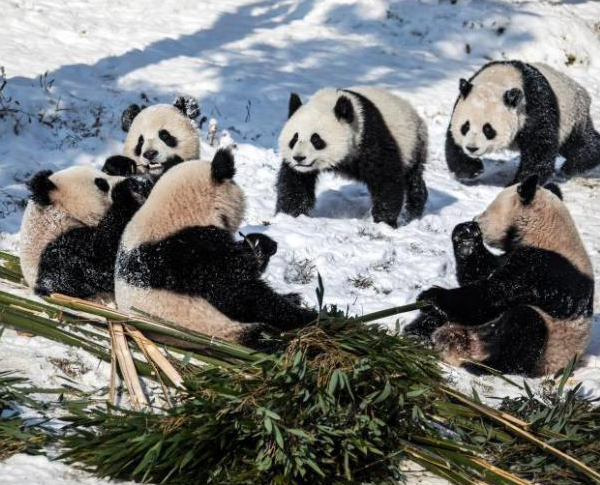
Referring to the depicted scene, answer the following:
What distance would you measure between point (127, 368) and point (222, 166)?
4.12 feet

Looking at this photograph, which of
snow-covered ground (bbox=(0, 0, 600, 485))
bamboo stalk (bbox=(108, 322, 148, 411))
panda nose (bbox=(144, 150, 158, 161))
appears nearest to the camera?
bamboo stalk (bbox=(108, 322, 148, 411))

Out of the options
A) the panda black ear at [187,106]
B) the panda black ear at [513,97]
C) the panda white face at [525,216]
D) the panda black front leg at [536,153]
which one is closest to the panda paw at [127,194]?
the panda black ear at [187,106]

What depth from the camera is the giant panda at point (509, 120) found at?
9.40 m

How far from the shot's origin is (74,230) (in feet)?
16.2

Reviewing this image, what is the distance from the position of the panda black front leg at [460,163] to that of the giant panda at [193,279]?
565 centimetres

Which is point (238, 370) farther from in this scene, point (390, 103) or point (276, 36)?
point (276, 36)

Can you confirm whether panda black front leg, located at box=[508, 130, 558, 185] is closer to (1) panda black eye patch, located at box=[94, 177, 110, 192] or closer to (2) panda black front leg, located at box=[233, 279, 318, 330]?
(1) panda black eye patch, located at box=[94, 177, 110, 192]

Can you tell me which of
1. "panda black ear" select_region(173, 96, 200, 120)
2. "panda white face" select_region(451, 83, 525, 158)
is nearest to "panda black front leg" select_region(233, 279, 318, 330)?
"panda black ear" select_region(173, 96, 200, 120)

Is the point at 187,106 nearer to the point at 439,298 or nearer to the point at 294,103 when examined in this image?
A: the point at 294,103

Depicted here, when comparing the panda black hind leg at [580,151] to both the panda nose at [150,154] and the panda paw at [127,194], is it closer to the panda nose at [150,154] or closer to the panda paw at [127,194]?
the panda nose at [150,154]

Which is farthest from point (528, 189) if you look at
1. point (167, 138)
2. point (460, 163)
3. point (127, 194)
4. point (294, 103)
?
point (460, 163)

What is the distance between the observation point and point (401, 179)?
8102 mm

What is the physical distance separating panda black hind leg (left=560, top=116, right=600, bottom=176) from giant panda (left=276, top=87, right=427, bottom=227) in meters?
2.69

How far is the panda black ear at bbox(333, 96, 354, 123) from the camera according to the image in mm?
7812
